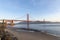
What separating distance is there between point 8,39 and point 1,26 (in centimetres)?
205

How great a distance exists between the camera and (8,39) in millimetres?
5719

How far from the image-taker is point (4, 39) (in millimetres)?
5750

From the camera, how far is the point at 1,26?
24.9 feet

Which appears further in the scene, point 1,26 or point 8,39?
point 1,26

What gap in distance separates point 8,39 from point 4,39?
0.58 ft

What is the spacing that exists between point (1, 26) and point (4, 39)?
1.98m

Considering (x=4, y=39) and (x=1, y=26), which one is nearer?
(x=4, y=39)

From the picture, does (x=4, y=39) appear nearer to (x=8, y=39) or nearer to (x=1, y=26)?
(x=8, y=39)

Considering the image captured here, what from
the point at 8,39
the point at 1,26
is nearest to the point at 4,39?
the point at 8,39
